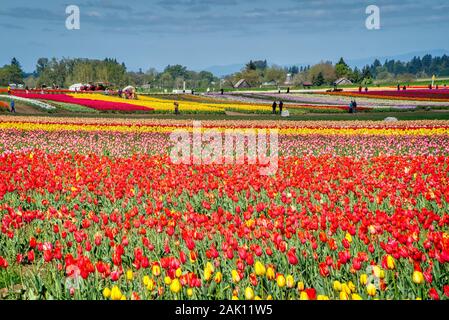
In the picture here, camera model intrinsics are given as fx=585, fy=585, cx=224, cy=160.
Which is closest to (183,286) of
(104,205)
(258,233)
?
(258,233)

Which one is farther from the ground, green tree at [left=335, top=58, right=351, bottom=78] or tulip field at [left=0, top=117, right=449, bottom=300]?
green tree at [left=335, top=58, right=351, bottom=78]

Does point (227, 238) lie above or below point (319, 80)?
below

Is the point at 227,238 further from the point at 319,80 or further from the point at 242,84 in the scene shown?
the point at 242,84

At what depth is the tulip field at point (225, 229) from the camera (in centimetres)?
473

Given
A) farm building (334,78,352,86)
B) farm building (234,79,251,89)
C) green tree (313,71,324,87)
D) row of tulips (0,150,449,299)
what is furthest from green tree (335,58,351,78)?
row of tulips (0,150,449,299)

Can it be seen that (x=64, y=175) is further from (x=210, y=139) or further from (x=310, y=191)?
(x=210, y=139)

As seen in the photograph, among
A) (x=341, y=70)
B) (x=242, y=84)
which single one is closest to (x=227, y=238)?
(x=341, y=70)

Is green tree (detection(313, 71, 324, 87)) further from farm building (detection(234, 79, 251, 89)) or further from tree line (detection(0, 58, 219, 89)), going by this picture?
tree line (detection(0, 58, 219, 89))

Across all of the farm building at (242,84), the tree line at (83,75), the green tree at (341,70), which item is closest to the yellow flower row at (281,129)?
the tree line at (83,75)

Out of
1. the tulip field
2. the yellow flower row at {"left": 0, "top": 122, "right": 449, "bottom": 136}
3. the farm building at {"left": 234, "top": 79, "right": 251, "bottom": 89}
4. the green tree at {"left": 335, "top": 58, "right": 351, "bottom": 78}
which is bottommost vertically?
the tulip field

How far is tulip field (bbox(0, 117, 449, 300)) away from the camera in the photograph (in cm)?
473

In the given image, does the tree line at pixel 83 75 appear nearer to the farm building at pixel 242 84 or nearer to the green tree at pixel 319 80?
the farm building at pixel 242 84

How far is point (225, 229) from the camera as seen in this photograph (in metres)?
6.46

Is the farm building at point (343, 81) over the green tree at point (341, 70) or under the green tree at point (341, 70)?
under
